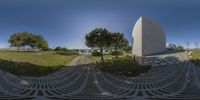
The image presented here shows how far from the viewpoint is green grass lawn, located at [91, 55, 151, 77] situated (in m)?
10.3

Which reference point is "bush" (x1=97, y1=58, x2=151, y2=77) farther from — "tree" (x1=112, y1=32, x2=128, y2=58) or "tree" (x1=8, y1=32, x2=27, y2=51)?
"tree" (x1=8, y1=32, x2=27, y2=51)

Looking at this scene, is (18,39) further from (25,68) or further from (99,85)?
(99,85)

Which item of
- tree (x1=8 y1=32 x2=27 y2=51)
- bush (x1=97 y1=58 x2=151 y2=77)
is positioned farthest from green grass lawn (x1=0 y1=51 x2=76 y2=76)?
bush (x1=97 y1=58 x2=151 y2=77)

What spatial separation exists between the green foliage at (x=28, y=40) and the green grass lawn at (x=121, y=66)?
231cm

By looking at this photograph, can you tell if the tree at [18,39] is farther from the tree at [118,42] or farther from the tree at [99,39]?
Answer: the tree at [118,42]

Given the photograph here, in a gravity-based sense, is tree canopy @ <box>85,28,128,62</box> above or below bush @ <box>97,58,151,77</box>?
above

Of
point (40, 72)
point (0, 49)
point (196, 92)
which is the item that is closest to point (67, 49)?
point (40, 72)

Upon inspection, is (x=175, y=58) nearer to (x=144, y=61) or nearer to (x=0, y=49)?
(x=144, y=61)

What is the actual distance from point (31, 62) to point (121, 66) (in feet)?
12.7

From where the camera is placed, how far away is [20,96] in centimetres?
812

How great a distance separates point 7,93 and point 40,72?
1.32 meters

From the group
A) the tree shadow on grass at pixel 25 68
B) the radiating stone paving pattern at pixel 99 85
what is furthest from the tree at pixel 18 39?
the radiating stone paving pattern at pixel 99 85

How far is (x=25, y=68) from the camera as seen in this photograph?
8.99 m

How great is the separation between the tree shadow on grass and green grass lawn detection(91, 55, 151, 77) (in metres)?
2.06
